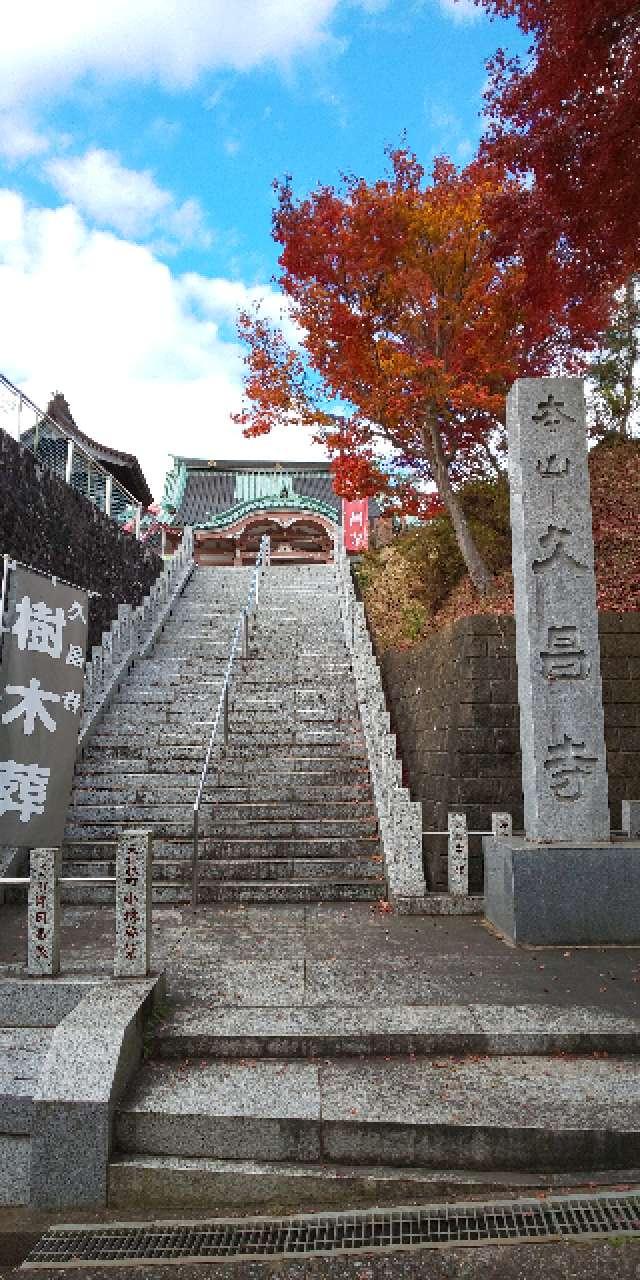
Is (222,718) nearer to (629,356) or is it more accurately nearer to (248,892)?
(248,892)

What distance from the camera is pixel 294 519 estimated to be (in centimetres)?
2809

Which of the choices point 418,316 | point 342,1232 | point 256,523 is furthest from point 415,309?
point 256,523

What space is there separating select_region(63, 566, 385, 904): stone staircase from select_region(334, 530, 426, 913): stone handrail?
26 cm

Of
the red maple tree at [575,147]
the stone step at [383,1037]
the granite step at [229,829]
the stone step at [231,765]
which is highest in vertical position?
the red maple tree at [575,147]

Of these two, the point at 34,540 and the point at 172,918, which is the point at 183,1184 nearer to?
the point at 172,918

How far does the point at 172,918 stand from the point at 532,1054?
381 centimetres

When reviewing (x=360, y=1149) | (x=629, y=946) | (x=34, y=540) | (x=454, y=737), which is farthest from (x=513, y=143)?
(x=360, y=1149)

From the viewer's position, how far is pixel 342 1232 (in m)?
3.09

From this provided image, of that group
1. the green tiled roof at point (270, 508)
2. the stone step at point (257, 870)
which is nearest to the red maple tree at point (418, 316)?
the stone step at point (257, 870)

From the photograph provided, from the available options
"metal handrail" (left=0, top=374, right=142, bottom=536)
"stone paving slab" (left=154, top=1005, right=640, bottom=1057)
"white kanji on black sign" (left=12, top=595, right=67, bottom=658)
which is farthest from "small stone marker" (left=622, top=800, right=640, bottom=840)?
"metal handrail" (left=0, top=374, right=142, bottom=536)

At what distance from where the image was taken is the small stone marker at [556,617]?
6.41 metres

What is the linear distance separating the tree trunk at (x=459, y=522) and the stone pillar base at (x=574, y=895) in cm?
636

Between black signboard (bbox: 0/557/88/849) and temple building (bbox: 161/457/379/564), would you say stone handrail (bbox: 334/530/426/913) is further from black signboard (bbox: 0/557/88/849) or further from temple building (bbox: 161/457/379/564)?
temple building (bbox: 161/457/379/564)

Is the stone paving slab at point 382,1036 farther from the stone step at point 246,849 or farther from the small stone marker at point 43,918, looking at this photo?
the stone step at point 246,849
